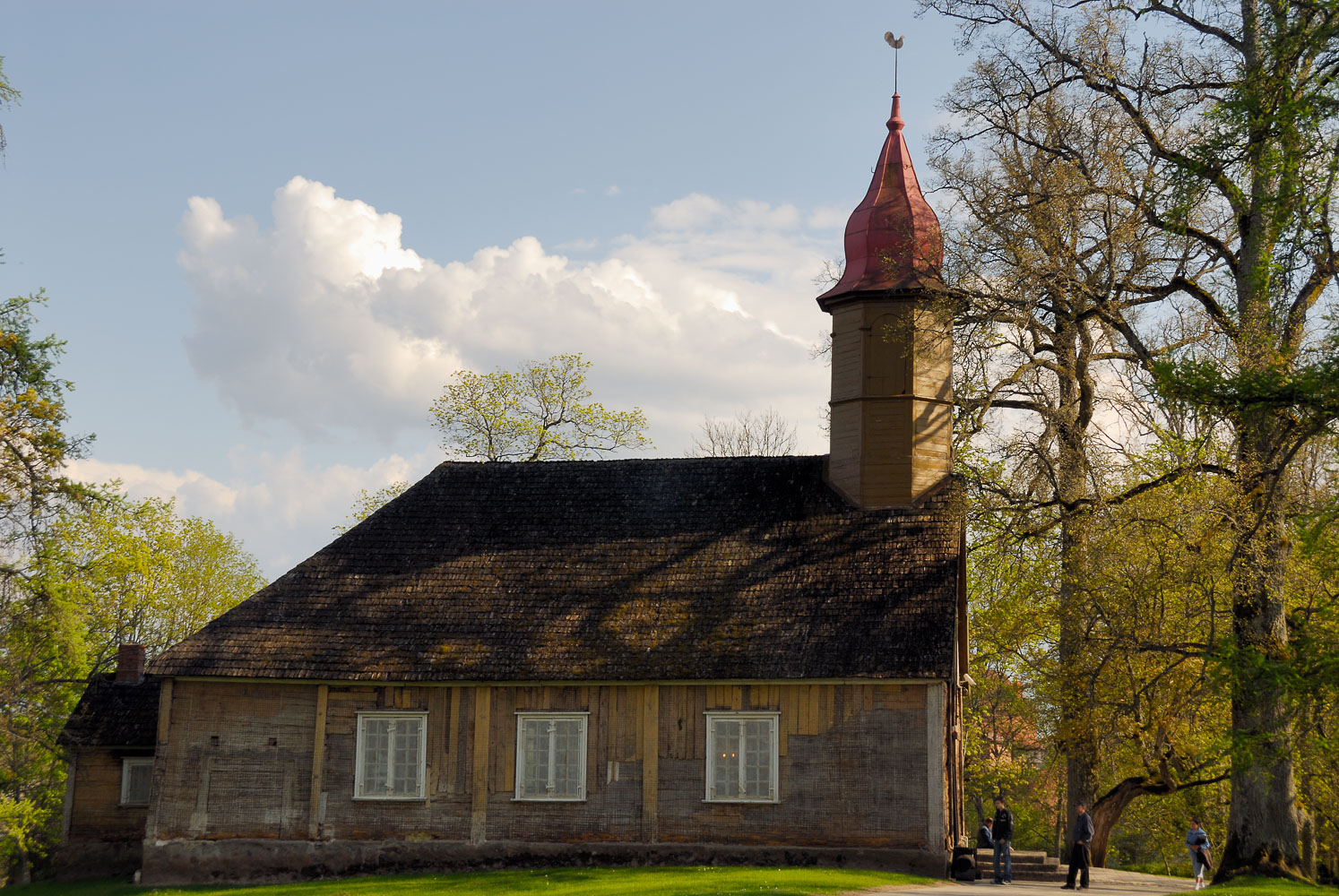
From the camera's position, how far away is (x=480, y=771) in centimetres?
2208

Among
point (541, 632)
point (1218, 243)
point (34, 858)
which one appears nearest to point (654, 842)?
point (541, 632)

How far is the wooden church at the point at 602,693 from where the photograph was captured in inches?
834

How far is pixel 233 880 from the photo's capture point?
2189cm

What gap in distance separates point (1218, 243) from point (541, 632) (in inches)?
539

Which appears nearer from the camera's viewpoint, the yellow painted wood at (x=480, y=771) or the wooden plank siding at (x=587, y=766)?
the wooden plank siding at (x=587, y=766)

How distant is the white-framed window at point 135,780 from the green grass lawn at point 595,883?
495 centimetres

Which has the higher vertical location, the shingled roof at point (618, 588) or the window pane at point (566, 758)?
the shingled roof at point (618, 588)

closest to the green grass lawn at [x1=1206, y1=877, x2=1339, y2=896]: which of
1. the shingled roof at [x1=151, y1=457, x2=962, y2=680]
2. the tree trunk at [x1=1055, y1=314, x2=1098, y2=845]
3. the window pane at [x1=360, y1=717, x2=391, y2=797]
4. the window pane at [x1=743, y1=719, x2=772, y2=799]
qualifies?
the tree trunk at [x1=1055, y1=314, x2=1098, y2=845]

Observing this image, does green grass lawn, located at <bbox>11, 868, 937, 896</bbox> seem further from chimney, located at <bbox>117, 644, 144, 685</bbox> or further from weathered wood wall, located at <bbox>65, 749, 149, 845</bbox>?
chimney, located at <bbox>117, 644, 144, 685</bbox>

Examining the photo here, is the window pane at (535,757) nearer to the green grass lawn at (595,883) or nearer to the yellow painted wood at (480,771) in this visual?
the yellow painted wood at (480,771)

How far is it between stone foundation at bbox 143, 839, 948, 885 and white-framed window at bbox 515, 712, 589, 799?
0.94 metres

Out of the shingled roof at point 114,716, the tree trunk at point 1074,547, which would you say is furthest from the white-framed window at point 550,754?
the shingled roof at point 114,716

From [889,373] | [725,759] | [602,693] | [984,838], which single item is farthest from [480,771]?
[889,373]

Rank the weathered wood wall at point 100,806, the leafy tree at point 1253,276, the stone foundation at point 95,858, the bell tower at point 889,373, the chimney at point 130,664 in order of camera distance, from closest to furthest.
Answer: the leafy tree at point 1253,276 < the bell tower at point 889,373 < the stone foundation at point 95,858 < the weathered wood wall at point 100,806 < the chimney at point 130,664
